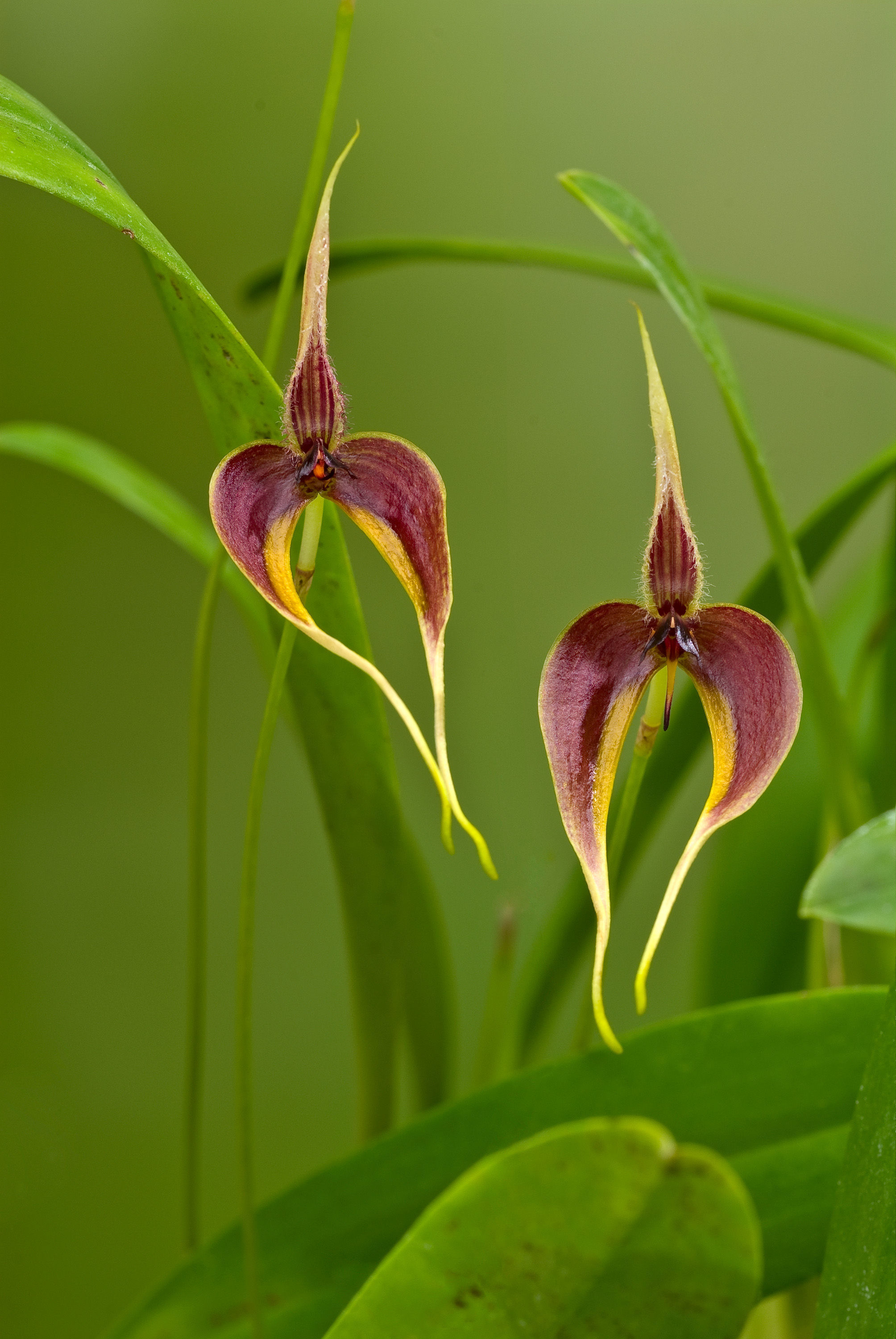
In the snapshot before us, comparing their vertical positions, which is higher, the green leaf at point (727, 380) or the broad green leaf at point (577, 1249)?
the green leaf at point (727, 380)

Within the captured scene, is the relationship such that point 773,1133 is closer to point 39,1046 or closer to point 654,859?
point 654,859

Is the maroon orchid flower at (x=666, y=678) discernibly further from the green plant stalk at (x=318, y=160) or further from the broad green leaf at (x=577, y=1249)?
the green plant stalk at (x=318, y=160)

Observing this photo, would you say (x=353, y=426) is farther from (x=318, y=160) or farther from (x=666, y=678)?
(x=666, y=678)

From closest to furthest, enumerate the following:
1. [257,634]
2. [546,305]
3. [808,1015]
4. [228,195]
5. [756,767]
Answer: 1. [756,767]
2. [808,1015]
3. [257,634]
4. [228,195]
5. [546,305]

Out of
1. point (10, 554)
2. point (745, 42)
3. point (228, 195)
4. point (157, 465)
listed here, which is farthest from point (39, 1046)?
Result: point (745, 42)

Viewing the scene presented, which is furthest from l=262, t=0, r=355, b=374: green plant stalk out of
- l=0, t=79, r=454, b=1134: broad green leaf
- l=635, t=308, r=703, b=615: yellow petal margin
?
l=635, t=308, r=703, b=615: yellow petal margin

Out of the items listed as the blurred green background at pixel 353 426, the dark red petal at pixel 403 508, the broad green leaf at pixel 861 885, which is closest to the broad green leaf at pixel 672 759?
the broad green leaf at pixel 861 885
